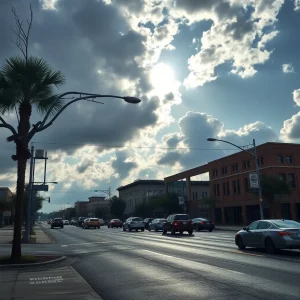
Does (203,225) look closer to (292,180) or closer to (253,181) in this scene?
(253,181)

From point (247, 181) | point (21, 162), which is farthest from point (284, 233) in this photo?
point (247, 181)

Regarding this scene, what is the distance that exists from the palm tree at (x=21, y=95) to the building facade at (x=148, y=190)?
240ft

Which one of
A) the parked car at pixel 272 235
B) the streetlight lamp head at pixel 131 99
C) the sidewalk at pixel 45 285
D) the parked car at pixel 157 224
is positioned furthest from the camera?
the parked car at pixel 157 224

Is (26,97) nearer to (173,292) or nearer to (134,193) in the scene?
(173,292)

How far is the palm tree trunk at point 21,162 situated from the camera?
13422 mm

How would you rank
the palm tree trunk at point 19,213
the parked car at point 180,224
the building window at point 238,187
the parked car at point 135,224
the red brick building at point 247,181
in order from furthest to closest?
the building window at point 238,187 → the red brick building at point 247,181 → the parked car at point 135,224 → the parked car at point 180,224 → the palm tree trunk at point 19,213

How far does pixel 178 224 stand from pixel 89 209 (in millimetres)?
147388

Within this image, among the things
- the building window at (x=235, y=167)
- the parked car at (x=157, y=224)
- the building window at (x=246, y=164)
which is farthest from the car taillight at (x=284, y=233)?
the building window at (x=235, y=167)

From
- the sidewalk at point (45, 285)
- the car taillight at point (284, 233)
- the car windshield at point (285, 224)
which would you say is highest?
the car windshield at point (285, 224)

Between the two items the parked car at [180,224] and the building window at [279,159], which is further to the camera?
the building window at [279,159]

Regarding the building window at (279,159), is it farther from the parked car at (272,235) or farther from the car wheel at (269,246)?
the car wheel at (269,246)

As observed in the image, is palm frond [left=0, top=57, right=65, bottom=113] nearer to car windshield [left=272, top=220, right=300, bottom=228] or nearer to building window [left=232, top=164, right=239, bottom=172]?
car windshield [left=272, top=220, right=300, bottom=228]

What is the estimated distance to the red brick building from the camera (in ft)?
172

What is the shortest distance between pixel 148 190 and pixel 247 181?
55525 mm
